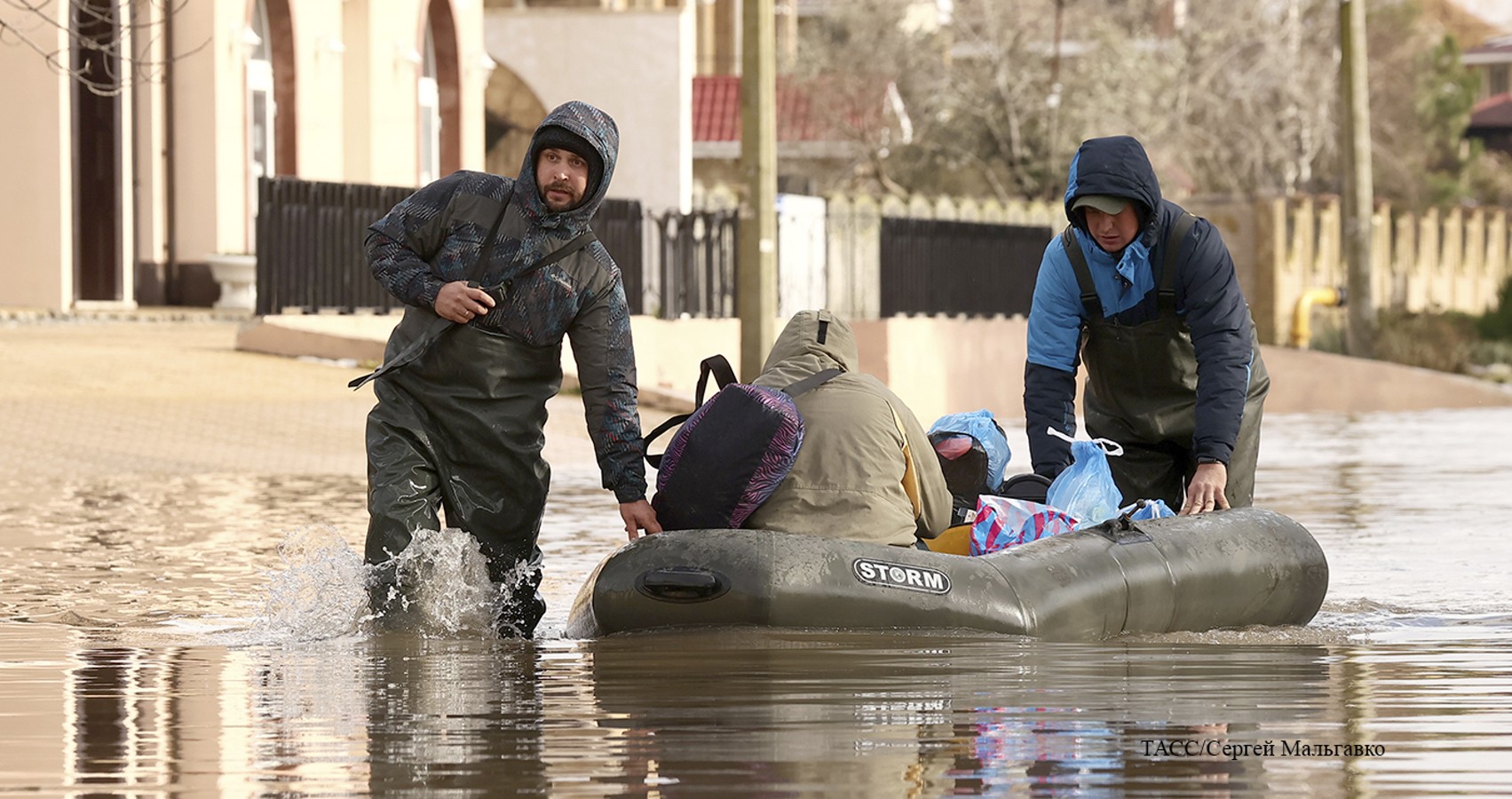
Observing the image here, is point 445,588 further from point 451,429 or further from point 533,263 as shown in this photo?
point 533,263

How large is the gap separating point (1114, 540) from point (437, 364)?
2061 mm

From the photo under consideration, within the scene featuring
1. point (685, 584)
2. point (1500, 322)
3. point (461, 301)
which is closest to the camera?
point (685, 584)

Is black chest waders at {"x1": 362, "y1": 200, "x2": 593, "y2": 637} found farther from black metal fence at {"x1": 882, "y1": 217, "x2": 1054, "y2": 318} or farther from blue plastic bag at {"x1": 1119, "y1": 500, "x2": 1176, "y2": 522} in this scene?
black metal fence at {"x1": 882, "y1": 217, "x2": 1054, "y2": 318}

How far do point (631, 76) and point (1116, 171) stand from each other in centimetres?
2561

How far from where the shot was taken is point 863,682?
657cm

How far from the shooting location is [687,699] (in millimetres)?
6301

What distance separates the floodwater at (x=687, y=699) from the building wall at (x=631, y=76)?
74.6 ft

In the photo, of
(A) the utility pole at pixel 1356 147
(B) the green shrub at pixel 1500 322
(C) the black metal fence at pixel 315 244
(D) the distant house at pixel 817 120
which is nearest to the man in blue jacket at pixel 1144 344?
(C) the black metal fence at pixel 315 244

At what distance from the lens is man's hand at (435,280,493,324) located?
24.6 feet

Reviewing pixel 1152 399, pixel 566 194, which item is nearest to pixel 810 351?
pixel 566 194

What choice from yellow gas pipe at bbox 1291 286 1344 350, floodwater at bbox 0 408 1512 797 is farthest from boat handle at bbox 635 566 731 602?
yellow gas pipe at bbox 1291 286 1344 350

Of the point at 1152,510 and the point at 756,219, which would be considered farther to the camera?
the point at 756,219

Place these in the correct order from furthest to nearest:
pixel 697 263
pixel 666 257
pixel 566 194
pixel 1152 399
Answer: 1. pixel 697 263
2. pixel 666 257
3. pixel 1152 399
4. pixel 566 194

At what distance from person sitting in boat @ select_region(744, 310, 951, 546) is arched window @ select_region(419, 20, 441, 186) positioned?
23834mm
